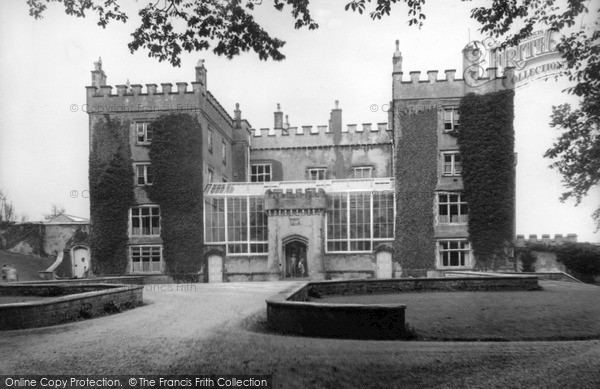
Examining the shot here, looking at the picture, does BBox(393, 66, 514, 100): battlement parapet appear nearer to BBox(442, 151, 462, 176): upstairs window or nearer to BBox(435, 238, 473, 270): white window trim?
BBox(442, 151, 462, 176): upstairs window

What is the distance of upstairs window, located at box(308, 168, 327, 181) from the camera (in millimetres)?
36781

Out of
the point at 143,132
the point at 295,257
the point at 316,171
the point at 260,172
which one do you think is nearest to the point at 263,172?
the point at 260,172

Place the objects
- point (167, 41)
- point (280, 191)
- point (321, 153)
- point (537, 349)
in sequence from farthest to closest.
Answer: point (321, 153)
point (280, 191)
point (167, 41)
point (537, 349)

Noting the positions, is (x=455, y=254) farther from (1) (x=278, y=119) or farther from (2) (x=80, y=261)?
(2) (x=80, y=261)

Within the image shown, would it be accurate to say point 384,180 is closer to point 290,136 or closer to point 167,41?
point 290,136

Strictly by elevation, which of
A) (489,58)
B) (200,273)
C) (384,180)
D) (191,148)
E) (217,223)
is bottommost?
(200,273)

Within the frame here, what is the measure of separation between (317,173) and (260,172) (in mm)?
4306

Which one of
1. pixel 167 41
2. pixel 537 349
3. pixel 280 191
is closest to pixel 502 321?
pixel 537 349

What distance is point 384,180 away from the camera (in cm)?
3102

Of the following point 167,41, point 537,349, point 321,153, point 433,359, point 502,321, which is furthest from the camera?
point 321,153

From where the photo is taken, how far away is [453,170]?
97.1 feet

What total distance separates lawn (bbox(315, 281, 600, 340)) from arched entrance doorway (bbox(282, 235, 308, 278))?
11951 millimetres

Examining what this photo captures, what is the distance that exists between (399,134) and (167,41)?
2255 centimetres

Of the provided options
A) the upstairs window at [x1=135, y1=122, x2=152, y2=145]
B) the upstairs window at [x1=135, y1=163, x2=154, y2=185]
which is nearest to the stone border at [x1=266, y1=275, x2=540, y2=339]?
the upstairs window at [x1=135, y1=163, x2=154, y2=185]
